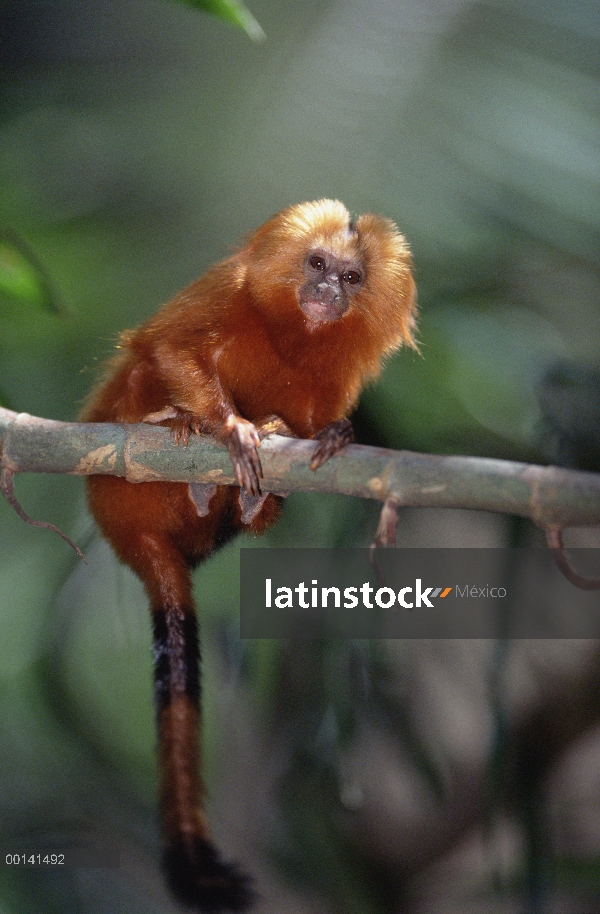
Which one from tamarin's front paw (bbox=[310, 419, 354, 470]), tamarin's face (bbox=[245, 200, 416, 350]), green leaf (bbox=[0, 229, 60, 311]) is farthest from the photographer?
tamarin's face (bbox=[245, 200, 416, 350])

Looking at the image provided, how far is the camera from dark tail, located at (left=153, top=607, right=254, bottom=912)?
4.12 ft

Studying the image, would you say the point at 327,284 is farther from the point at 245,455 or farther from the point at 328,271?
the point at 245,455

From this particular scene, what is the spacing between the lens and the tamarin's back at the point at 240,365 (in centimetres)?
156

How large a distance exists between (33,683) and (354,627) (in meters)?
0.93

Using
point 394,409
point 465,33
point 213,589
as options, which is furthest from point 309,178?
point 213,589

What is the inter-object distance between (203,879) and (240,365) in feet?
3.27

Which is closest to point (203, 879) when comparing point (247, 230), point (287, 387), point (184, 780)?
point (184, 780)

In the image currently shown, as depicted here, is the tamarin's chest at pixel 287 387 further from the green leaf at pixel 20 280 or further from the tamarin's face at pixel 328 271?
the green leaf at pixel 20 280

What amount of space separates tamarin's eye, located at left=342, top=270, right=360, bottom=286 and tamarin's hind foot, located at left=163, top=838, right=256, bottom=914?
1.16 m

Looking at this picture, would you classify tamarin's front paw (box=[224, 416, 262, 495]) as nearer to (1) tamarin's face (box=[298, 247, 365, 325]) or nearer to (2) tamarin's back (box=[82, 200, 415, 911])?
(2) tamarin's back (box=[82, 200, 415, 911])

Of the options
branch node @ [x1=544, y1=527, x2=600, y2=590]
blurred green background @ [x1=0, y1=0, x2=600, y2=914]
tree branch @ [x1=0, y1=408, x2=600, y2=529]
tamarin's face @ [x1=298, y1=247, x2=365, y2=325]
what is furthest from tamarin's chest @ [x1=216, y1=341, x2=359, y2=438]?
branch node @ [x1=544, y1=527, x2=600, y2=590]

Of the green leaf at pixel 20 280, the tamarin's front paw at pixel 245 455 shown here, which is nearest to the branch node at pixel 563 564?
the tamarin's front paw at pixel 245 455

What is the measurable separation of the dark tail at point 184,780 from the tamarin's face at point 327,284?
2.36ft

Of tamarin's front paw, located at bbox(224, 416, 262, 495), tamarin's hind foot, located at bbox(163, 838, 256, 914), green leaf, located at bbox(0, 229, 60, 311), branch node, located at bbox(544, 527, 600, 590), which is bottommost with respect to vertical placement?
tamarin's hind foot, located at bbox(163, 838, 256, 914)
